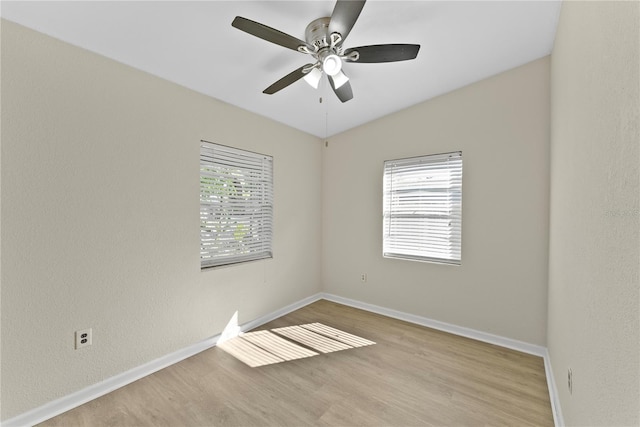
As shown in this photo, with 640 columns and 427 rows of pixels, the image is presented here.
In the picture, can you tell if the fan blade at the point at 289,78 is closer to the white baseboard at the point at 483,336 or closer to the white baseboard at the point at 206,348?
the white baseboard at the point at 206,348

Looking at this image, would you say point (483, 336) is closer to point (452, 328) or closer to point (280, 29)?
point (452, 328)

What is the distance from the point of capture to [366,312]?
11.5 feet

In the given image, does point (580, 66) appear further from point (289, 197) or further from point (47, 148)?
point (47, 148)

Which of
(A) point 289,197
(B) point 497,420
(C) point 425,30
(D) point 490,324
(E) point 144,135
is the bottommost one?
(B) point 497,420

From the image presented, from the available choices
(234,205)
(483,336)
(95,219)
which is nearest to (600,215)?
(483,336)

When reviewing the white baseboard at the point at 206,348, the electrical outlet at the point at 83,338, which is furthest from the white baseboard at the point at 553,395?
the electrical outlet at the point at 83,338


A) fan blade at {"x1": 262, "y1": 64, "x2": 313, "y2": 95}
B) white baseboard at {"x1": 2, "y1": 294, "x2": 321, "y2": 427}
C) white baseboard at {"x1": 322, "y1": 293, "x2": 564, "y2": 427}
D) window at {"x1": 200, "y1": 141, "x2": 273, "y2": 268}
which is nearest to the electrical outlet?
white baseboard at {"x1": 2, "y1": 294, "x2": 321, "y2": 427}

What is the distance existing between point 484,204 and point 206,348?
3.22 meters

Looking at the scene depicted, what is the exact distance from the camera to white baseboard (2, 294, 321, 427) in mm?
1670

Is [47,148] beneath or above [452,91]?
beneath

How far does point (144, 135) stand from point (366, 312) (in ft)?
10.4

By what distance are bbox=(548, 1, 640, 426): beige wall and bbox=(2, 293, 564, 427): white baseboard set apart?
831 mm

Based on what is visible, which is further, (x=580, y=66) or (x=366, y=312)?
(x=366, y=312)

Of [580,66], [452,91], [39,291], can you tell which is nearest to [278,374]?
[39,291]
